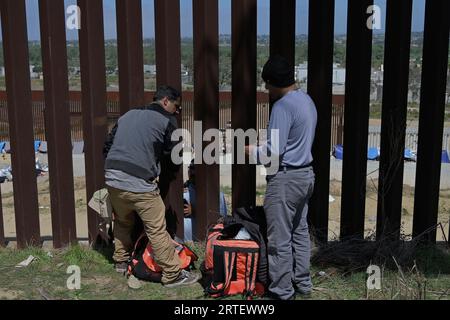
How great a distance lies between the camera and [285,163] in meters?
3.85

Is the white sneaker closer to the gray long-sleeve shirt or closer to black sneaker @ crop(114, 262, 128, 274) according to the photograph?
black sneaker @ crop(114, 262, 128, 274)

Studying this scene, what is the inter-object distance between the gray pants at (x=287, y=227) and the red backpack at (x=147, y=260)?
2.91 ft

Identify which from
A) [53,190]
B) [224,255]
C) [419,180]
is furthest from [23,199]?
[419,180]

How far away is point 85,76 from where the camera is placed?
494cm

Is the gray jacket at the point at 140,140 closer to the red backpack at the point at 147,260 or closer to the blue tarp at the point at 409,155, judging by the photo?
the red backpack at the point at 147,260

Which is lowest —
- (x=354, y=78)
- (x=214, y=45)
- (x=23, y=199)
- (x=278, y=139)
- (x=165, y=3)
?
(x=23, y=199)

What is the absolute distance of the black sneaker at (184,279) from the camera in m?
4.41

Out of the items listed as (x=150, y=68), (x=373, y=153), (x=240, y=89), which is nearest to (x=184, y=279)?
(x=240, y=89)

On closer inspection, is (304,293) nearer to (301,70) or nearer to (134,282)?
(134,282)

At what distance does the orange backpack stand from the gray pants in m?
0.15

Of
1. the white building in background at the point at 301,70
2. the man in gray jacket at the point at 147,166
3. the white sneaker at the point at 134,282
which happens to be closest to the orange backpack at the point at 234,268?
the man in gray jacket at the point at 147,166

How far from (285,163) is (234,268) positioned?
2.94ft

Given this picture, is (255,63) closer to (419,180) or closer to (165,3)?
(165,3)

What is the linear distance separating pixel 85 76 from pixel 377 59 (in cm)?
291
